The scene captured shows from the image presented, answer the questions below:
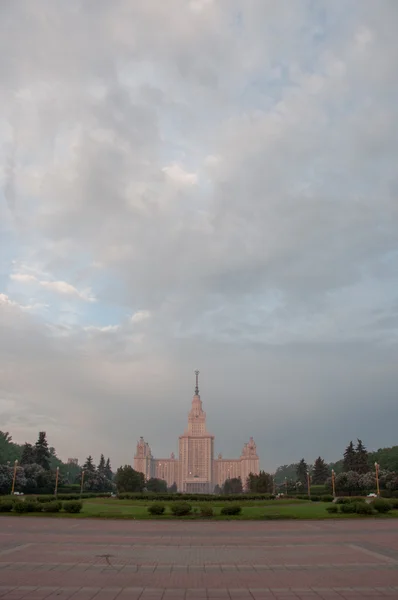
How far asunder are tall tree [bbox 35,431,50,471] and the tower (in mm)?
94952

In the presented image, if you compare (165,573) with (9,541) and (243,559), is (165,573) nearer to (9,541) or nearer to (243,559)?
(243,559)

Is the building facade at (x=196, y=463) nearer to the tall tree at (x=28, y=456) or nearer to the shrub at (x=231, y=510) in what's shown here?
the tall tree at (x=28, y=456)

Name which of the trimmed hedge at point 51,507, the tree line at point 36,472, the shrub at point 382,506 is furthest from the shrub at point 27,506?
the tree line at point 36,472

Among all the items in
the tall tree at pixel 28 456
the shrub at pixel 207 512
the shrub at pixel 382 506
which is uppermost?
the tall tree at pixel 28 456

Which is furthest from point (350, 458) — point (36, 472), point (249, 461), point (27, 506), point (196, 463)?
point (196, 463)

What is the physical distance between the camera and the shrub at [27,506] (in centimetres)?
2980

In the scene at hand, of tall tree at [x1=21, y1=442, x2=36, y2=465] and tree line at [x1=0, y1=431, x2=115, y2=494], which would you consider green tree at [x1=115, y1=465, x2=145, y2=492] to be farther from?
tall tree at [x1=21, y1=442, x2=36, y2=465]

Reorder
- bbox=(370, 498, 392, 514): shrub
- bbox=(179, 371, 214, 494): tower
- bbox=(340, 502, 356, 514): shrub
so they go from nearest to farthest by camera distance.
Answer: bbox=(370, 498, 392, 514): shrub → bbox=(340, 502, 356, 514): shrub → bbox=(179, 371, 214, 494): tower

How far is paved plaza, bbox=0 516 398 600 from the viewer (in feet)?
31.9

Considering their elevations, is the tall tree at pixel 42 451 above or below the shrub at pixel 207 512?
above

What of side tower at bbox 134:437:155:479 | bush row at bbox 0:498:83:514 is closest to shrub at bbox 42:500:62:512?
bush row at bbox 0:498:83:514

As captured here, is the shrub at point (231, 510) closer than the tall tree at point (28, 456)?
Yes

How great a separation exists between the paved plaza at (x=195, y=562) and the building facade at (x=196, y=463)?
6134 inches

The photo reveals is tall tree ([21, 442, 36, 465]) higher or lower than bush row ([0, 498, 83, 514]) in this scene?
higher
